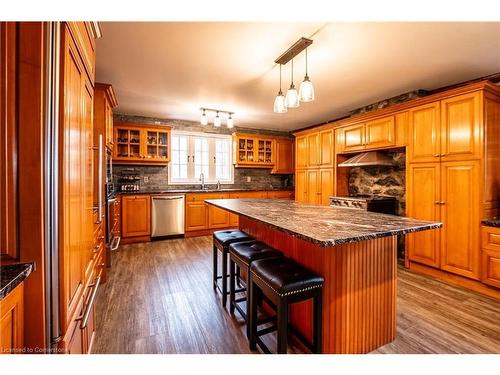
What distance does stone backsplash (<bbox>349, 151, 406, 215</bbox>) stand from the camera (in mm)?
3598

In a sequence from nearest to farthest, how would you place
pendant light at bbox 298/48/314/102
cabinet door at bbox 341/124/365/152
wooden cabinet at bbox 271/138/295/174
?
1. pendant light at bbox 298/48/314/102
2. cabinet door at bbox 341/124/365/152
3. wooden cabinet at bbox 271/138/295/174

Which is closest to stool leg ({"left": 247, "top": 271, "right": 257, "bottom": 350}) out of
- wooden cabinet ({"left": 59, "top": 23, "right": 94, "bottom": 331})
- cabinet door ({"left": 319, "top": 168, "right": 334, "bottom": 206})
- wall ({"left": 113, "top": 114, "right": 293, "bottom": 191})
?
wooden cabinet ({"left": 59, "top": 23, "right": 94, "bottom": 331})

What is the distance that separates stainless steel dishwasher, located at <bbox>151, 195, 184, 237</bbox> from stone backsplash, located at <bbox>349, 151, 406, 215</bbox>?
337 cm

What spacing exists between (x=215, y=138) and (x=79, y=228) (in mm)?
4814

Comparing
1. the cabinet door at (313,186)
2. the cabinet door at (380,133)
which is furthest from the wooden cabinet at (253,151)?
the cabinet door at (380,133)

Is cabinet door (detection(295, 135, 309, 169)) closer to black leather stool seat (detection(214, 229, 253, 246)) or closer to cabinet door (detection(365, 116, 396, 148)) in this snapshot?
cabinet door (detection(365, 116, 396, 148))

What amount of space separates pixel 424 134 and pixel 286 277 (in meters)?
2.85

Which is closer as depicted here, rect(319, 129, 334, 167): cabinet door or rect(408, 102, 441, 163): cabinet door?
rect(408, 102, 441, 163): cabinet door

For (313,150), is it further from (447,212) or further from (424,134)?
(447,212)

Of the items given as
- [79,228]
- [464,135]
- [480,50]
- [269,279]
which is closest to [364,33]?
[480,50]

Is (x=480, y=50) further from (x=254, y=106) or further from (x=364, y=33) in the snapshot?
(x=254, y=106)

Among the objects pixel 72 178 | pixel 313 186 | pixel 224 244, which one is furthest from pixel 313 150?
pixel 72 178

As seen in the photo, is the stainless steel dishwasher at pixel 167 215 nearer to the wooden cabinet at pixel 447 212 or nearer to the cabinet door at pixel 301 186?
the cabinet door at pixel 301 186

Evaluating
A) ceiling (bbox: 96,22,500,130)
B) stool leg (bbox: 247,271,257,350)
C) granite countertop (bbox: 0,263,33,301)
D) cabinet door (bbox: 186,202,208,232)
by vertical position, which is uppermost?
ceiling (bbox: 96,22,500,130)
